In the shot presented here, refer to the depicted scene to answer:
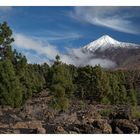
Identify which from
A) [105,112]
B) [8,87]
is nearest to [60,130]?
[105,112]

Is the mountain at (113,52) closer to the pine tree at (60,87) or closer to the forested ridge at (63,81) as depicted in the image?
the forested ridge at (63,81)

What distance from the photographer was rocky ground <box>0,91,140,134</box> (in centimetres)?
1313

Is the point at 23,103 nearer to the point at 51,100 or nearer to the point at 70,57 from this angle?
the point at 51,100

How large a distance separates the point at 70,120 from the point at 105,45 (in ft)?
7.21

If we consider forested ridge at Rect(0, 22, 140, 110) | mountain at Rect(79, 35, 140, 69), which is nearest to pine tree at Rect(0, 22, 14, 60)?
forested ridge at Rect(0, 22, 140, 110)

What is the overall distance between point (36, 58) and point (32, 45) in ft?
1.26

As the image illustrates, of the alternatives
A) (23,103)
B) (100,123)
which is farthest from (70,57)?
(23,103)

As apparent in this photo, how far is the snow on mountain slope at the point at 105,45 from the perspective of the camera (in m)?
13.0

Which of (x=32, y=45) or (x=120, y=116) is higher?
(x=32, y=45)

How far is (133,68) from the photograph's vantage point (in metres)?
14.5

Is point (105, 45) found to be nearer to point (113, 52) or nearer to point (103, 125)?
point (113, 52)

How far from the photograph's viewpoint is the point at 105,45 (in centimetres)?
1298

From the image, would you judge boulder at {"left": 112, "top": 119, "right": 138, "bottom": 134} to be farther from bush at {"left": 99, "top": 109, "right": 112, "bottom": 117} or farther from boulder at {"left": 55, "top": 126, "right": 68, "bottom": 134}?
boulder at {"left": 55, "top": 126, "right": 68, "bottom": 134}
